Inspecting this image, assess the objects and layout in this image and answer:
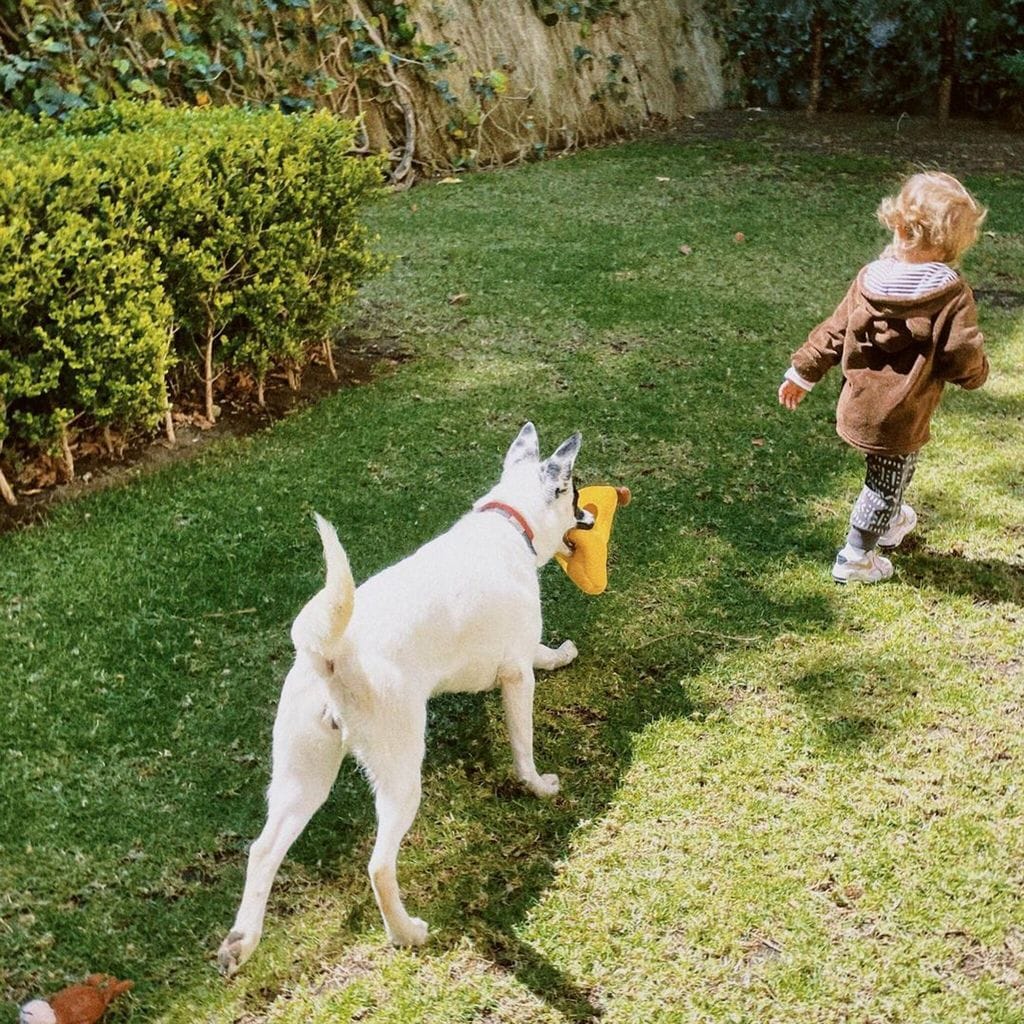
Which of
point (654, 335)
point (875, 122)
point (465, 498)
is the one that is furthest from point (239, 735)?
point (875, 122)

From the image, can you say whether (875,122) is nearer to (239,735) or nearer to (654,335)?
(654,335)

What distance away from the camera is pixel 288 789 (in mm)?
2463

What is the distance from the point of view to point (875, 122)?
41.3 ft

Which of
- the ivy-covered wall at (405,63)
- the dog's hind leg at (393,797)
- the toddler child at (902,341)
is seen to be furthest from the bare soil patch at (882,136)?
the dog's hind leg at (393,797)

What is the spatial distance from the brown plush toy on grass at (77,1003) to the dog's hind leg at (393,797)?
64 cm

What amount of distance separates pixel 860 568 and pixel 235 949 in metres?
2.72

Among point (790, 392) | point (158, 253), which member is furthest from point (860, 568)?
point (158, 253)

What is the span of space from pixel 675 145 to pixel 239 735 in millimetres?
9846

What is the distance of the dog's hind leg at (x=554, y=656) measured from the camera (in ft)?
11.6

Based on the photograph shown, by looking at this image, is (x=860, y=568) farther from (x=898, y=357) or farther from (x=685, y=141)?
(x=685, y=141)

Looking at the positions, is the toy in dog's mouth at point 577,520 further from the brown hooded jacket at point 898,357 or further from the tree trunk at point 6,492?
the tree trunk at point 6,492

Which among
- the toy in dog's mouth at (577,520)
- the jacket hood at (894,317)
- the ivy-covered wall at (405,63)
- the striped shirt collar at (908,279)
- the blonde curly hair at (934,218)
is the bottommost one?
the toy in dog's mouth at (577,520)

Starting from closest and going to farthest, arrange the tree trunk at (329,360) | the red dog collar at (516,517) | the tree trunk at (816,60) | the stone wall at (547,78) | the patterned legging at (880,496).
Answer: the red dog collar at (516,517), the patterned legging at (880,496), the tree trunk at (329,360), the stone wall at (547,78), the tree trunk at (816,60)

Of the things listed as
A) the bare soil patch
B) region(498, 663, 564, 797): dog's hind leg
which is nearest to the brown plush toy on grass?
region(498, 663, 564, 797): dog's hind leg
